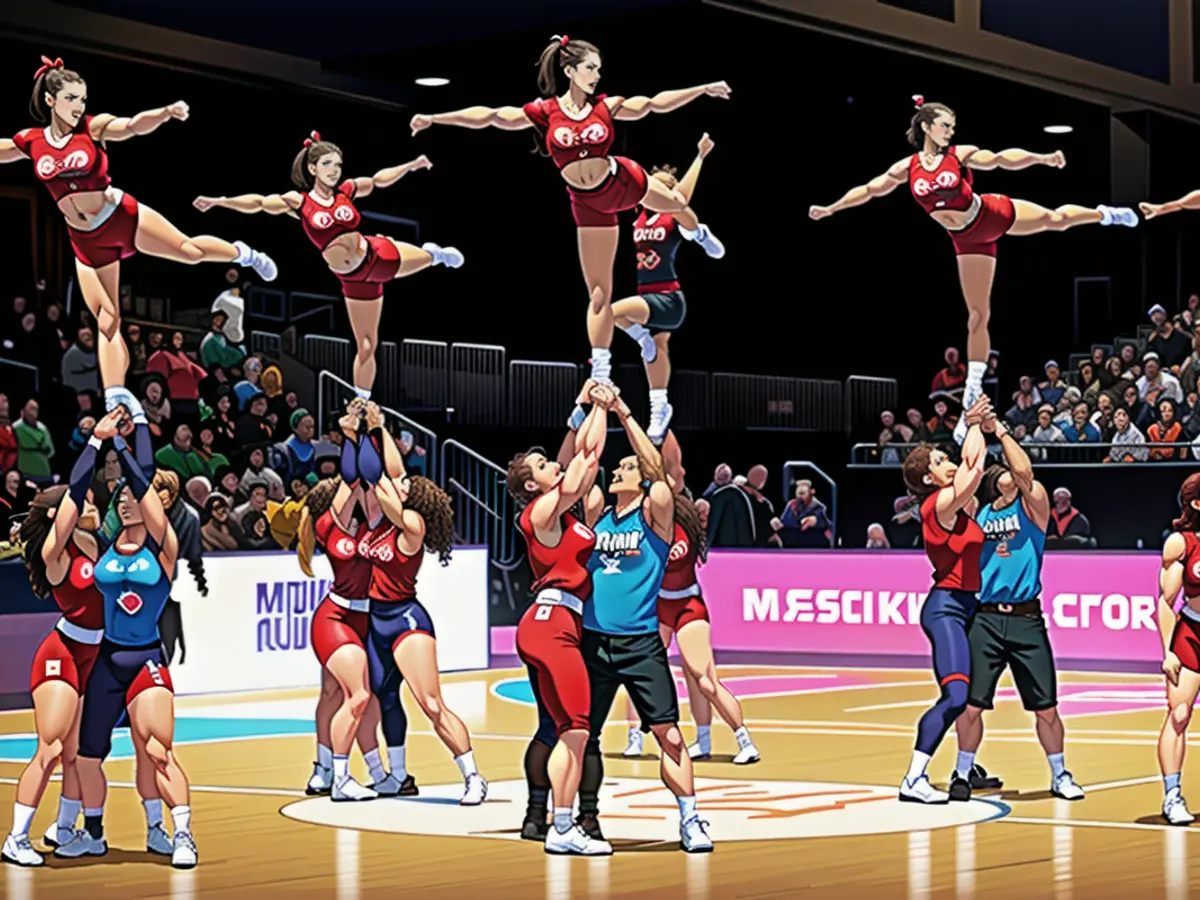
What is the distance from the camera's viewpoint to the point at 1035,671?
41.6 ft

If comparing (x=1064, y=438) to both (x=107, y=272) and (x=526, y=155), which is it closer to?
(x=526, y=155)

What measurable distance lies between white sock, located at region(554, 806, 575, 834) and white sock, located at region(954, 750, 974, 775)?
3.04 metres

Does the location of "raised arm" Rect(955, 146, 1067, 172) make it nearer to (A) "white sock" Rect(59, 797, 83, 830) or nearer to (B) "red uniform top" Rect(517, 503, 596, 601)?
(B) "red uniform top" Rect(517, 503, 596, 601)

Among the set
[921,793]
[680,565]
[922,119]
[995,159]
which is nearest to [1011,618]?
[921,793]

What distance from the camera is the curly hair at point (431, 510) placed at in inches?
505

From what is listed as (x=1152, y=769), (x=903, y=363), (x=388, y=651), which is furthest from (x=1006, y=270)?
(x=388, y=651)

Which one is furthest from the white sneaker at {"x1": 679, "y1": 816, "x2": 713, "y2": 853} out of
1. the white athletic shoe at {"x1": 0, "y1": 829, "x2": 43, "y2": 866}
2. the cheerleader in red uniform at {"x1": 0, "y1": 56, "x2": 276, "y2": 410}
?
the cheerleader in red uniform at {"x1": 0, "y1": 56, "x2": 276, "y2": 410}

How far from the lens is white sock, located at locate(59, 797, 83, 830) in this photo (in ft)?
35.5

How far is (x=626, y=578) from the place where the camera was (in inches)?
417

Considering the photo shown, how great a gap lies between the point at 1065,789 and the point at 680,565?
2952mm

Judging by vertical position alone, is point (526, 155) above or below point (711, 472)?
above

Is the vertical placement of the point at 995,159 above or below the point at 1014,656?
above

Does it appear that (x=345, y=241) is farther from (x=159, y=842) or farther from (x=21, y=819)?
(x=21, y=819)

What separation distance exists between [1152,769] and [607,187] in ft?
19.5
